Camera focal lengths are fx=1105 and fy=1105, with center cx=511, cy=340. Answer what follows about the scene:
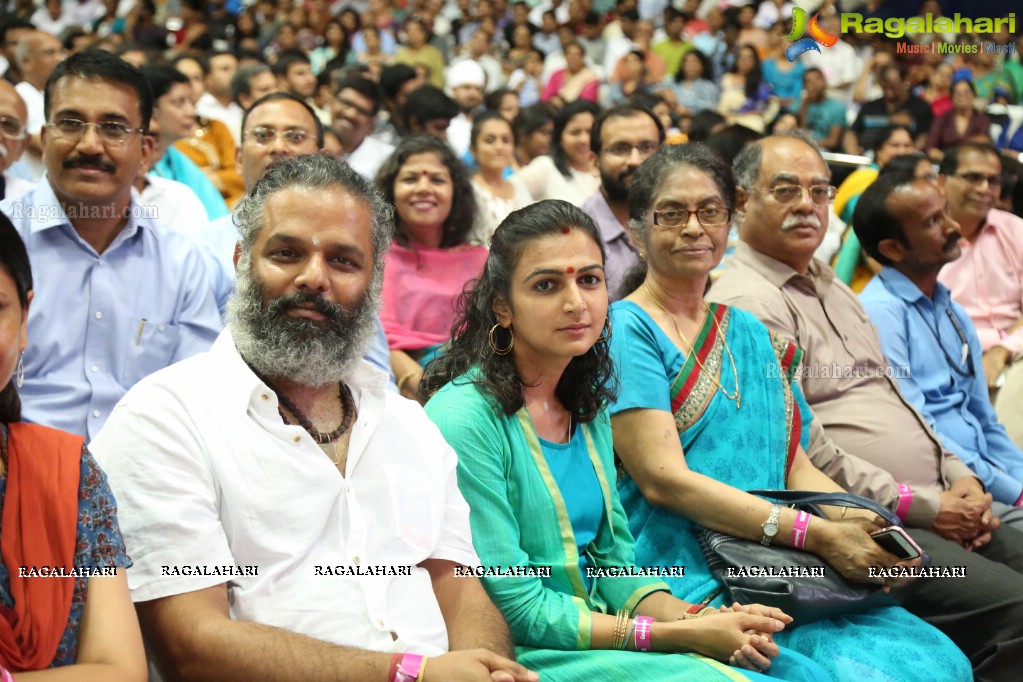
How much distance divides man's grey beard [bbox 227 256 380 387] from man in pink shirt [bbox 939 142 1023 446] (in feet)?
11.3

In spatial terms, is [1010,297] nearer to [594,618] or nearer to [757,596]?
[757,596]

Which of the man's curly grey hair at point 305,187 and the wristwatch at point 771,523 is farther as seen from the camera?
the wristwatch at point 771,523

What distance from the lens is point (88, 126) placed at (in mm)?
3033

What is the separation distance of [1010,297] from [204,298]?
352 cm

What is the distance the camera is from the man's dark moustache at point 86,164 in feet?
9.77

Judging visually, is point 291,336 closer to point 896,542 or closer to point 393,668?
point 393,668

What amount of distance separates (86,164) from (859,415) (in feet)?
7.70

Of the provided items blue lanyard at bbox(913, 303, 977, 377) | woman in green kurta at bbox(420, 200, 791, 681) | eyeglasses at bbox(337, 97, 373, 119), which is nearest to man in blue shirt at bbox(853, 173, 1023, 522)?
blue lanyard at bbox(913, 303, 977, 377)

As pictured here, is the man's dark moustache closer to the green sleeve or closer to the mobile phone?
the green sleeve

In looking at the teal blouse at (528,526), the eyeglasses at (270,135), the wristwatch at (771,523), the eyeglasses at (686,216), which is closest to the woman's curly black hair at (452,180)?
the eyeglasses at (270,135)

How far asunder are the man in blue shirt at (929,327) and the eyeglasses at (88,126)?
2.50 meters

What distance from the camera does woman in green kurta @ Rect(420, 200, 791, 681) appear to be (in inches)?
88.8

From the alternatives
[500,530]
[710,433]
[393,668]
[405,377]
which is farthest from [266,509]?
[405,377]

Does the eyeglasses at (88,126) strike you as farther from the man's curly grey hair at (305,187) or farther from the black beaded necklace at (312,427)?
the black beaded necklace at (312,427)
